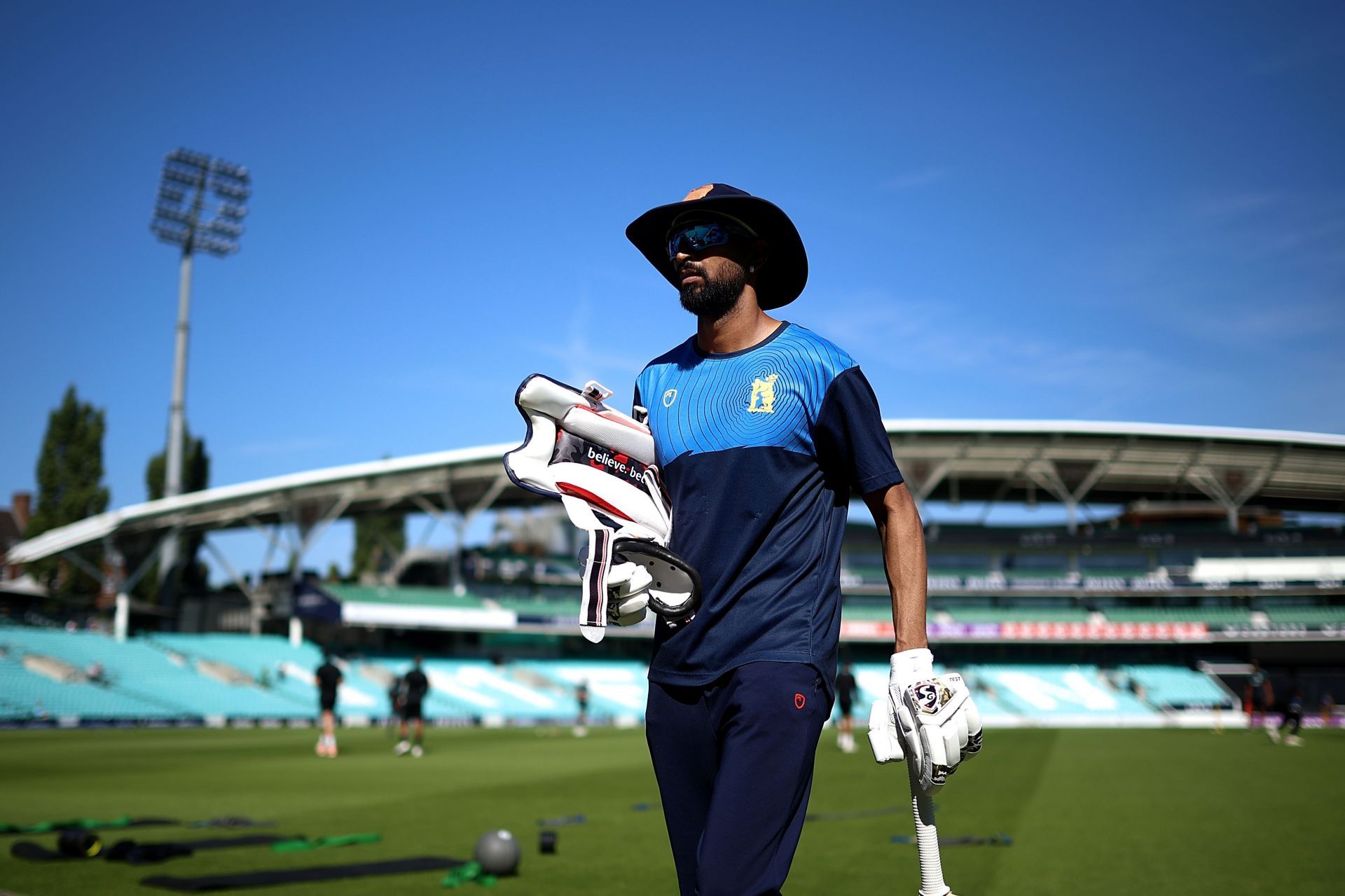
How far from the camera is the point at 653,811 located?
12.0m

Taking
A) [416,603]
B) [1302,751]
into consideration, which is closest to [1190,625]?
[1302,751]

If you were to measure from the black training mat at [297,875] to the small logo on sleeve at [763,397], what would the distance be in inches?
220

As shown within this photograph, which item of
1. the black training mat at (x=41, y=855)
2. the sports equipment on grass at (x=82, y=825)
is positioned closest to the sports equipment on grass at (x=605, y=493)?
the black training mat at (x=41, y=855)

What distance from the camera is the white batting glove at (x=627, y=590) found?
307cm

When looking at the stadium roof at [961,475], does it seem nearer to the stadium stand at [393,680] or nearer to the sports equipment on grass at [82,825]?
the stadium stand at [393,680]

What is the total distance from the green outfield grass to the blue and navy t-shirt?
4.72 metres

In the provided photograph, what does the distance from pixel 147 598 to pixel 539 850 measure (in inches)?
2346

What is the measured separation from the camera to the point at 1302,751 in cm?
2316

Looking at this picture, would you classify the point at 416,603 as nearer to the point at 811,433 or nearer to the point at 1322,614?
the point at 1322,614

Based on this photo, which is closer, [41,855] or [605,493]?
[605,493]

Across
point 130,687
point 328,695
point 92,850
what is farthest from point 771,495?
point 130,687

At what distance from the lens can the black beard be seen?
131 inches

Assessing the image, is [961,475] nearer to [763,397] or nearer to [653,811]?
[653,811]

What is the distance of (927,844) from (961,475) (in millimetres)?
56067
